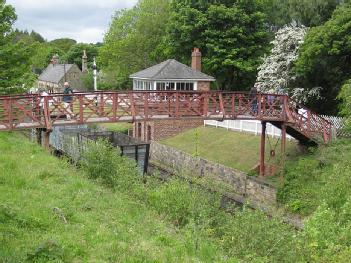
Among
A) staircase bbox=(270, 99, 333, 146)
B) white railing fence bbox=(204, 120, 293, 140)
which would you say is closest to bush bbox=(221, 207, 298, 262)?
staircase bbox=(270, 99, 333, 146)

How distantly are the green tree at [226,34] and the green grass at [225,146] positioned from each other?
27.6 ft

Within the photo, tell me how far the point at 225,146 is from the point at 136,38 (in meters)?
28.1

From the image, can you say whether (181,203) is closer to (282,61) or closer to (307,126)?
(307,126)

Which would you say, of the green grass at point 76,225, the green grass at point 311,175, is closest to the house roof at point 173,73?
the green grass at point 311,175

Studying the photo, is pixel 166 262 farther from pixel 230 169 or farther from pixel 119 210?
pixel 230 169

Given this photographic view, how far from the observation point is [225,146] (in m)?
28.5

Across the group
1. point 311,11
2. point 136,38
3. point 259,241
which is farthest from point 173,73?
point 259,241

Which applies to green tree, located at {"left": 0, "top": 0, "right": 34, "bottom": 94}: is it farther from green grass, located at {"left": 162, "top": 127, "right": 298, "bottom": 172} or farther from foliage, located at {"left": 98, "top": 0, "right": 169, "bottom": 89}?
foliage, located at {"left": 98, "top": 0, "right": 169, "bottom": 89}

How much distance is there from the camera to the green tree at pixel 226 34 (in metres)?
39.2

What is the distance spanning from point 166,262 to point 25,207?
361cm

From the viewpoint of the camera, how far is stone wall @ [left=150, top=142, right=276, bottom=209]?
21859 millimetres

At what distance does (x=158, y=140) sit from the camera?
112 ft

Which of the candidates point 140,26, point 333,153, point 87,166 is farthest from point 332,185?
point 140,26

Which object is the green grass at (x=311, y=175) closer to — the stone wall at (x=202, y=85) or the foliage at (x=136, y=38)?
the stone wall at (x=202, y=85)
